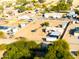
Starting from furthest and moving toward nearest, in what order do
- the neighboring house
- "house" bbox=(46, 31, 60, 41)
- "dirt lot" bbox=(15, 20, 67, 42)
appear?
the neighboring house → "dirt lot" bbox=(15, 20, 67, 42) → "house" bbox=(46, 31, 60, 41)

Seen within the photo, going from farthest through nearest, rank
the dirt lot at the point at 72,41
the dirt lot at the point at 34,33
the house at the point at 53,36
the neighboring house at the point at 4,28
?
1. the neighboring house at the point at 4,28
2. the dirt lot at the point at 34,33
3. the house at the point at 53,36
4. the dirt lot at the point at 72,41

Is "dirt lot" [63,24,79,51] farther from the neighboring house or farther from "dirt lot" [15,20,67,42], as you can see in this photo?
the neighboring house

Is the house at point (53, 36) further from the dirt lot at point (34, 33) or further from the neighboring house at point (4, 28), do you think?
the neighboring house at point (4, 28)

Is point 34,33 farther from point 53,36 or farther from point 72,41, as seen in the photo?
point 72,41

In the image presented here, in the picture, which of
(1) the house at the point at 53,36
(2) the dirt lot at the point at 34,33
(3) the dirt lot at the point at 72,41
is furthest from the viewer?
(2) the dirt lot at the point at 34,33

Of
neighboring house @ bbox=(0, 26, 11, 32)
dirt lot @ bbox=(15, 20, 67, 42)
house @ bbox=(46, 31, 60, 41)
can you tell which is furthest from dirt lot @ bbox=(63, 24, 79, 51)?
neighboring house @ bbox=(0, 26, 11, 32)

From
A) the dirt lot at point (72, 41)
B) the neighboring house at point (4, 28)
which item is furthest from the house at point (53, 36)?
the neighboring house at point (4, 28)

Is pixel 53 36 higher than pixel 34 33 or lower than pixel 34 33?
higher

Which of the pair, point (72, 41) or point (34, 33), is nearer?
point (72, 41)

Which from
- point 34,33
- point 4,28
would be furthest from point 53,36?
point 4,28

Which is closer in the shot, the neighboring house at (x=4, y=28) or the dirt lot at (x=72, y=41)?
the dirt lot at (x=72, y=41)

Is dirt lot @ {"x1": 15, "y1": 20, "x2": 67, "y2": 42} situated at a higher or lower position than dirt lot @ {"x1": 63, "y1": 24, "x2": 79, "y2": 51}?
lower

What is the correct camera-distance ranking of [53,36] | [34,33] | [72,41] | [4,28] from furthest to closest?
[4,28] < [34,33] < [53,36] < [72,41]

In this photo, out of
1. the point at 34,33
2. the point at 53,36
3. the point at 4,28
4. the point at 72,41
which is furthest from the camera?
the point at 4,28
